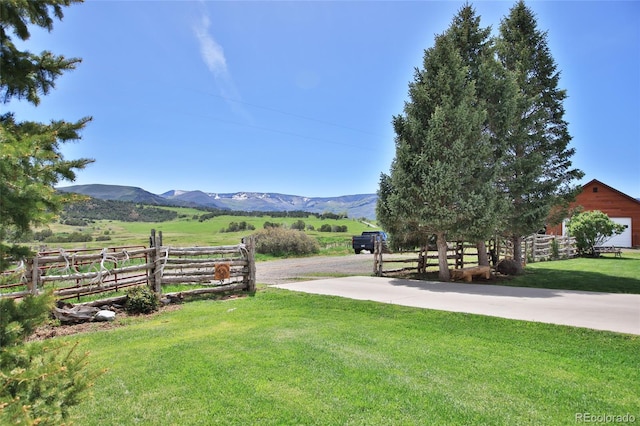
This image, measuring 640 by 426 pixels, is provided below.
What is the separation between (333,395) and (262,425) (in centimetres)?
85

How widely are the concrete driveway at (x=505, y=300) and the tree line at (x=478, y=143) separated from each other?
252 cm

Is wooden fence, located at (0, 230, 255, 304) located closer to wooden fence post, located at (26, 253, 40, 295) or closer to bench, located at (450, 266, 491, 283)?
wooden fence post, located at (26, 253, 40, 295)

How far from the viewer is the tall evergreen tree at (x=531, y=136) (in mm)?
14750

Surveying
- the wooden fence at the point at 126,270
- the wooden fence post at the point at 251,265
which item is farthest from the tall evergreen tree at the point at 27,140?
the wooden fence post at the point at 251,265

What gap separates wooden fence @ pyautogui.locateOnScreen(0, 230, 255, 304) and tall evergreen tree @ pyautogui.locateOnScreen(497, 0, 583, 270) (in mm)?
10838

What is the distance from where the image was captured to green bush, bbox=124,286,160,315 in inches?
334

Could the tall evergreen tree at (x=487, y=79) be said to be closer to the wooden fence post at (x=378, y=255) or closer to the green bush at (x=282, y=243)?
the wooden fence post at (x=378, y=255)

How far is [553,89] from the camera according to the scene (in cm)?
1644

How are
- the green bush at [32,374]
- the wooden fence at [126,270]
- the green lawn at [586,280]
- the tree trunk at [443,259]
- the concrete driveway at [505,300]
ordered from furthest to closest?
the tree trunk at [443,259]
the green lawn at [586,280]
the wooden fence at [126,270]
the concrete driveway at [505,300]
the green bush at [32,374]

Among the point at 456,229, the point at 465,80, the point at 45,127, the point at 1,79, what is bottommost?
the point at 456,229

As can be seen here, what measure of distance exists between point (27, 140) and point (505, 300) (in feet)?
32.6

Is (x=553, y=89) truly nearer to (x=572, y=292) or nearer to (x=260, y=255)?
(x=572, y=292)

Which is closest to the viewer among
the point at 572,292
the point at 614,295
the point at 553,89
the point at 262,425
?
the point at 262,425

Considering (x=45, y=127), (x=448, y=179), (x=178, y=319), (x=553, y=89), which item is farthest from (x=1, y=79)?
(x=553, y=89)
